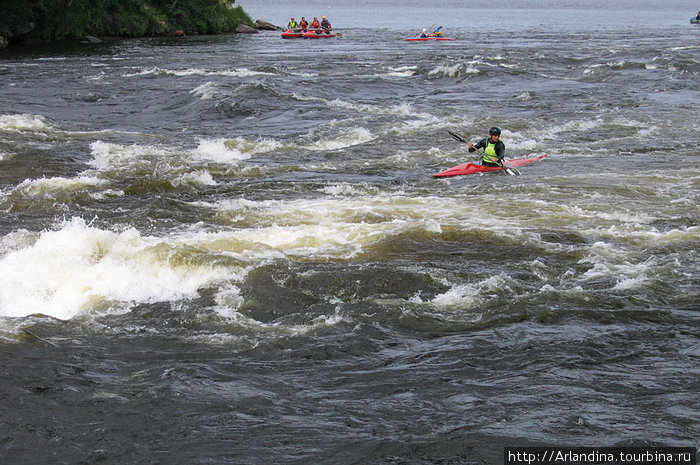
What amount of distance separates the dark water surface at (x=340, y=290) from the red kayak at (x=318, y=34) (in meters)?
27.6

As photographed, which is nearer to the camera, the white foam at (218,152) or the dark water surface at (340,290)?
the dark water surface at (340,290)

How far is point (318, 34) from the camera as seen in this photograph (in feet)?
147

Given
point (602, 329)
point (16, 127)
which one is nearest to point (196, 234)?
point (602, 329)

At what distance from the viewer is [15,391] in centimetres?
586

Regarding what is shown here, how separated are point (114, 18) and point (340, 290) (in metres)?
39.3

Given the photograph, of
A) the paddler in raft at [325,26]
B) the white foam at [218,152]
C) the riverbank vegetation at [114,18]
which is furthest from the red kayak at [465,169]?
the paddler in raft at [325,26]

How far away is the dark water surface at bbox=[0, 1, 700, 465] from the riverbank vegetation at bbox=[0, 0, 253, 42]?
71.7 feet

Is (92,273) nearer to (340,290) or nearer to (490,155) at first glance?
(340,290)

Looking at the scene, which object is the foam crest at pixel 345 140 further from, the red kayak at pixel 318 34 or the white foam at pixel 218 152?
the red kayak at pixel 318 34

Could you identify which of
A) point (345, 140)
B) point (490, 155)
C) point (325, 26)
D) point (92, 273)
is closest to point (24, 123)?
point (345, 140)

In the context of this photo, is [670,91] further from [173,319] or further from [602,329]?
[173,319]

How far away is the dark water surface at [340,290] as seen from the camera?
5547mm

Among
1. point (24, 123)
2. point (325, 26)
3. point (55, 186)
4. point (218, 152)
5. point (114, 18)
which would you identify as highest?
point (114, 18)

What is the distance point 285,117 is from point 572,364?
1355 cm
